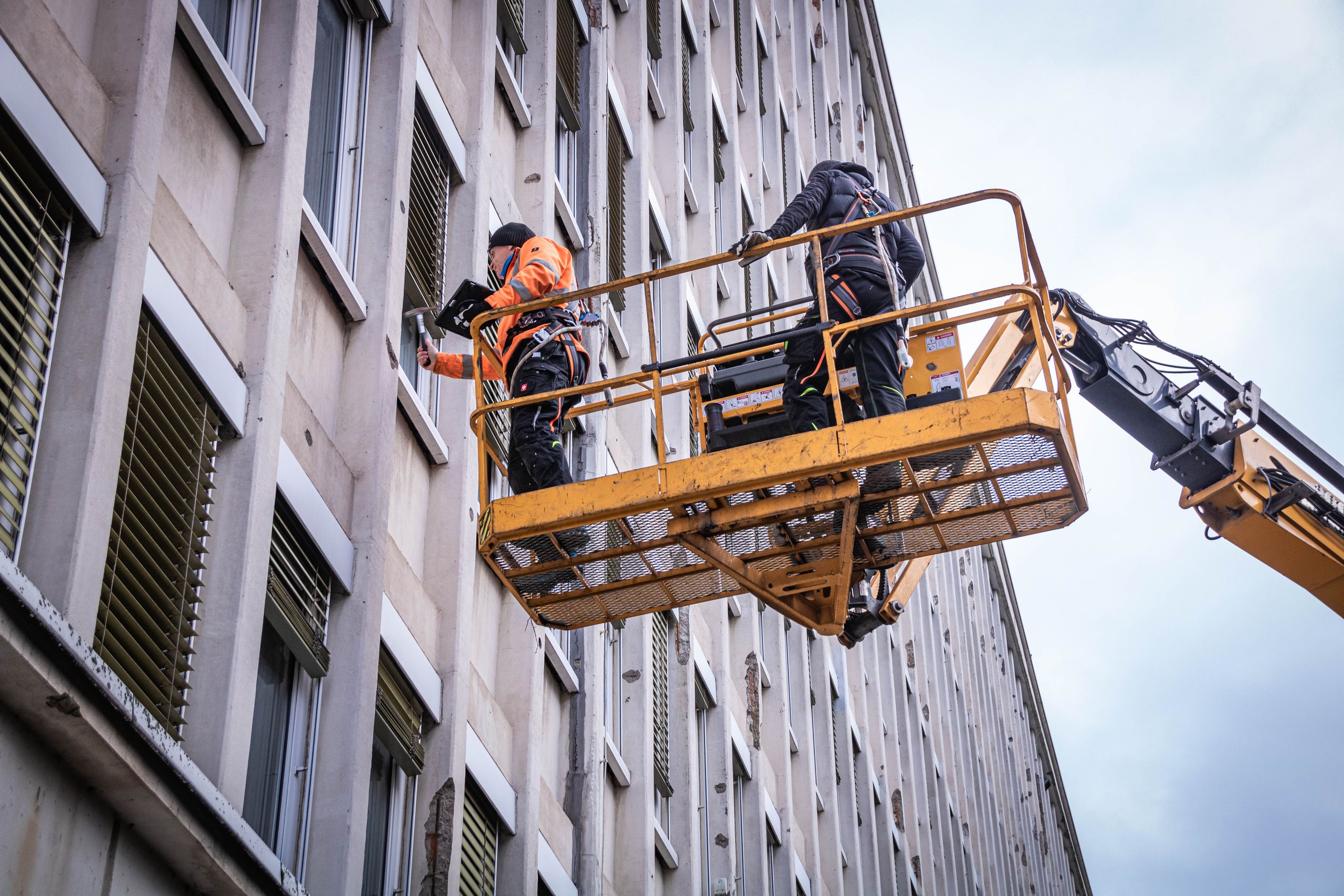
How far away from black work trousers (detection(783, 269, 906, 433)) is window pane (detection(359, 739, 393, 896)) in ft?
10.9

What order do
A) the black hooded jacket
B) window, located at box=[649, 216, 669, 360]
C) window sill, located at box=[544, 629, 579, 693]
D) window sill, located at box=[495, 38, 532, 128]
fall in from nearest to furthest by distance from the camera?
the black hooded jacket
window sill, located at box=[544, 629, 579, 693]
window sill, located at box=[495, 38, 532, 128]
window, located at box=[649, 216, 669, 360]

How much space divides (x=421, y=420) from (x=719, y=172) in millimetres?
12763

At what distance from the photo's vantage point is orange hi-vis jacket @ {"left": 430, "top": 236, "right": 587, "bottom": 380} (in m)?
9.62

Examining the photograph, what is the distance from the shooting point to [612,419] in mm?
15086

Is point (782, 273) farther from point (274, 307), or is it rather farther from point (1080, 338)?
point (274, 307)

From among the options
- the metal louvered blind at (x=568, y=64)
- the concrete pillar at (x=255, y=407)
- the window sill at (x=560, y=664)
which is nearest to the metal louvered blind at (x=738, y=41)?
the metal louvered blind at (x=568, y=64)

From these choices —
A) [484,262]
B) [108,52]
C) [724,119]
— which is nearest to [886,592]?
[484,262]

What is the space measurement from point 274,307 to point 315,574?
160 centimetres

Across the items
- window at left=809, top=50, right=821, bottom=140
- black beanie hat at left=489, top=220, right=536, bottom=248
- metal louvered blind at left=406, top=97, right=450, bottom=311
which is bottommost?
black beanie hat at left=489, top=220, right=536, bottom=248

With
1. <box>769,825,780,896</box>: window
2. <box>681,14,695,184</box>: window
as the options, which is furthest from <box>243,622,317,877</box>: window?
<box>681,14,695,184</box>: window

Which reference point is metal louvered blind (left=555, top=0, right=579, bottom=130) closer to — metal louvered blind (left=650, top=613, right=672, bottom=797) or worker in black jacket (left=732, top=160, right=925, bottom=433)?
metal louvered blind (left=650, top=613, right=672, bottom=797)

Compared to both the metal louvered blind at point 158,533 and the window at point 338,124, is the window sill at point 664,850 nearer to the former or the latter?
the window at point 338,124

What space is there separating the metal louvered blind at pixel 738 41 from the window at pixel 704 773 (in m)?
10.9

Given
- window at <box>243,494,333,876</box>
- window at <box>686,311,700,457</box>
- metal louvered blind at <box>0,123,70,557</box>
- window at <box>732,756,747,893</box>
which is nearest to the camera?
metal louvered blind at <box>0,123,70,557</box>
